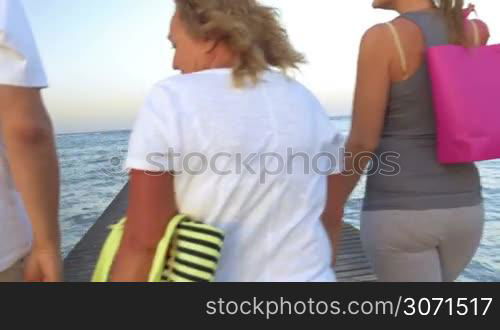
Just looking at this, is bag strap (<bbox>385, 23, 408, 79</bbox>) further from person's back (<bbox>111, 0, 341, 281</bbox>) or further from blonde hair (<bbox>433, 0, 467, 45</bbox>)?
person's back (<bbox>111, 0, 341, 281</bbox>)

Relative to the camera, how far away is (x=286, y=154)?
110 cm

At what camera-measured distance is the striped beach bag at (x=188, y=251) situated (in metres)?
1.04

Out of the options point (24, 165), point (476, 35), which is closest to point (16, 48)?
point (24, 165)

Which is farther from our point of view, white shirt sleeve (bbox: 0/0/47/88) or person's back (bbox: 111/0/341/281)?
white shirt sleeve (bbox: 0/0/47/88)

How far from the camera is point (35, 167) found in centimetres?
125

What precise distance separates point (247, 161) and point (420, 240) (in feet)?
2.15

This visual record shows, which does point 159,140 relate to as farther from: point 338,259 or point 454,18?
point 338,259

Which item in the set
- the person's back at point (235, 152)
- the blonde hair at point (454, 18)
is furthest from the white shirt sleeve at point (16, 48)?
the blonde hair at point (454, 18)

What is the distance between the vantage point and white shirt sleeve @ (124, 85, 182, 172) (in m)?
1.01

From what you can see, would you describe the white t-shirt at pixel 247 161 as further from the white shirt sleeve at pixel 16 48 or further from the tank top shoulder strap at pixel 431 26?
the tank top shoulder strap at pixel 431 26

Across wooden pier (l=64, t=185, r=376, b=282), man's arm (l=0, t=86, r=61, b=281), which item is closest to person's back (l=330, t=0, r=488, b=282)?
man's arm (l=0, t=86, r=61, b=281)

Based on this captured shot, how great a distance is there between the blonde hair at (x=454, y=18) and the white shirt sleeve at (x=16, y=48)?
1.03 metres

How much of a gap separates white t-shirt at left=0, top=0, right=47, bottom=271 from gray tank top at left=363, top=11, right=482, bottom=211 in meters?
0.87

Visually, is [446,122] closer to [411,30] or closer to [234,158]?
[411,30]
